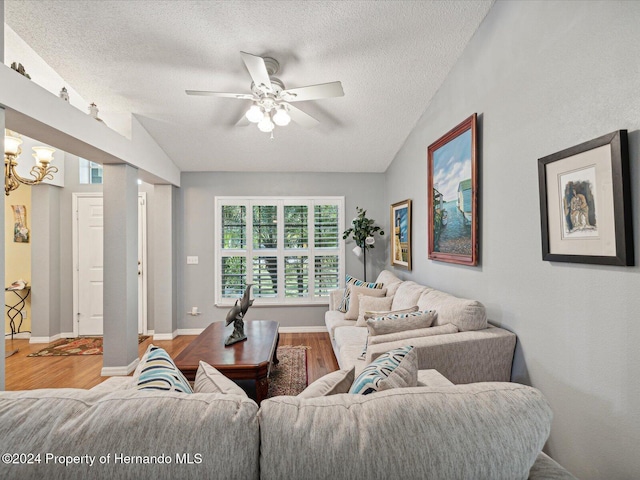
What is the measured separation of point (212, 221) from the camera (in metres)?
4.67

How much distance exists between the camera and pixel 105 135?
2.85m

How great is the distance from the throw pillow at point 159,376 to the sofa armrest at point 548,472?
3.43 ft

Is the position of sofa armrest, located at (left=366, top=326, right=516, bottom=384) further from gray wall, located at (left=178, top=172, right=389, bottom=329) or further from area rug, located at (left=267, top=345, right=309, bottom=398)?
gray wall, located at (left=178, top=172, right=389, bottom=329)

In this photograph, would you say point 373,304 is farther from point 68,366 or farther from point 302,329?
point 68,366

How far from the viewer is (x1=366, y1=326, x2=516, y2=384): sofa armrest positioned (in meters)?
1.83

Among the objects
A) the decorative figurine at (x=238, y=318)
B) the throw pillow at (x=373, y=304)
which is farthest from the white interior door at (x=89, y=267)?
the throw pillow at (x=373, y=304)

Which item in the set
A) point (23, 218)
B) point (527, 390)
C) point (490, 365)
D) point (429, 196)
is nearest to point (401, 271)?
point (429, 196)

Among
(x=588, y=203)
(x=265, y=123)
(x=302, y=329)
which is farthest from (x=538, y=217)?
(x=302, y=329)

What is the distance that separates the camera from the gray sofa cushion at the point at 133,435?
0.69m

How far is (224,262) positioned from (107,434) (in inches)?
160

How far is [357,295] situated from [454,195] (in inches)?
62.2

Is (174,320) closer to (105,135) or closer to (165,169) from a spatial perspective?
(165,169)

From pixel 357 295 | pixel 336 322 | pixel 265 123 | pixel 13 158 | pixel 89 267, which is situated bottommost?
pixel 336 322

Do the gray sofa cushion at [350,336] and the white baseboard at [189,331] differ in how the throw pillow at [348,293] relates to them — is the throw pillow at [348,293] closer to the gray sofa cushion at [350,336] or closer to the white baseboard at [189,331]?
the gray sofa cushion at [350,336]
